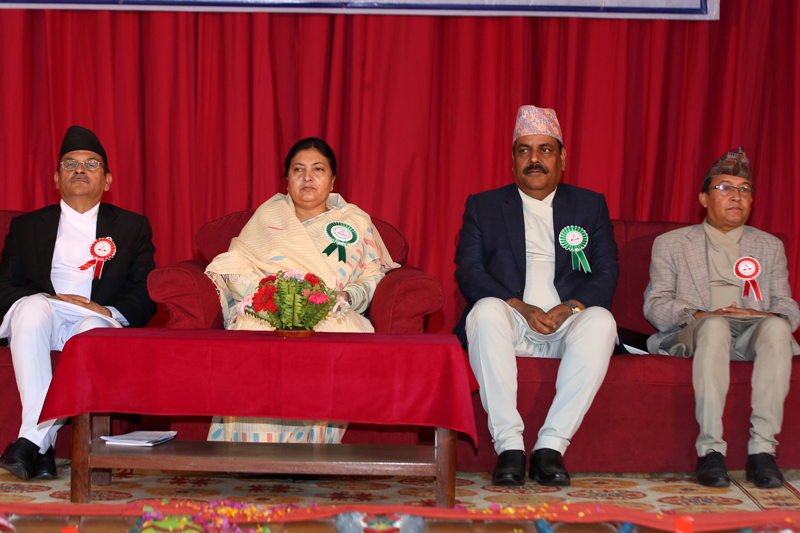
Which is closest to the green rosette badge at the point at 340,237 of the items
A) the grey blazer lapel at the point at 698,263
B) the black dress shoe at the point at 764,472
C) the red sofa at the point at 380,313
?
the red sofa at the point at 380,313

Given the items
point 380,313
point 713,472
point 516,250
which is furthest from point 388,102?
point 713,472

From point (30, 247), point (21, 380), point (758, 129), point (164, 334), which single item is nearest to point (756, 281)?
point (758, 129)

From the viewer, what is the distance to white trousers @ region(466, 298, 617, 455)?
88.3 inches

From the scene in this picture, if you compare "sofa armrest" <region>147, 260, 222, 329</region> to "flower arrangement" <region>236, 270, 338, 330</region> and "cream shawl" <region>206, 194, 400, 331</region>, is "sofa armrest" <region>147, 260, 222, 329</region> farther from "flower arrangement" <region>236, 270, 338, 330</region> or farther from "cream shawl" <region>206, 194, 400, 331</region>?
"flower arrangement" <region>236, 270, 338, 330</region>

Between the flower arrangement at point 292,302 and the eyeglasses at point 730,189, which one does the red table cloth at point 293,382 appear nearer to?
the flower arrangement at point 292,302

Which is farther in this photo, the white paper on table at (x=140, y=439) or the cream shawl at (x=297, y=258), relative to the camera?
the cream shawl at (x=297, y=258)

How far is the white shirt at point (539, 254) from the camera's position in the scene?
2781 mm

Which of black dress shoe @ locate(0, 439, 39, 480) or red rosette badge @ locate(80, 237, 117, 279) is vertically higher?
red rosette badge @ locate(80, 237, 117, 279)

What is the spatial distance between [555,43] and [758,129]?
3.71 ft

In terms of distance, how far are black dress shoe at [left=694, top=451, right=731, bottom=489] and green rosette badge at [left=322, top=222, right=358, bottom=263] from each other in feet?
4.67

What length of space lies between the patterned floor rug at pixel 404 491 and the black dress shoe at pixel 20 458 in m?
0.04

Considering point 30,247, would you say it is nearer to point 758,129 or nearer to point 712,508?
point 712,508

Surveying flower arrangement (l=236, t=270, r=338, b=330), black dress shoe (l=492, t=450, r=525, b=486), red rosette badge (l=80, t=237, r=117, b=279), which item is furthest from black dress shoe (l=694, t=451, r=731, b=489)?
red rosette badge (l=80, t=237, r=117, b=279)

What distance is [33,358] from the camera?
7.46ft
